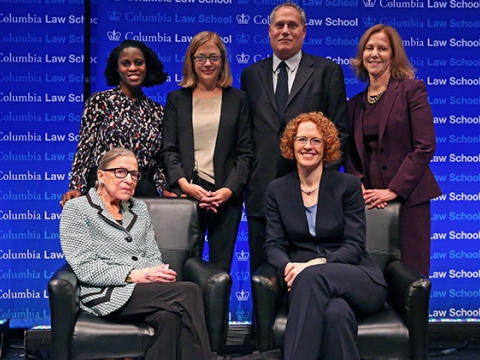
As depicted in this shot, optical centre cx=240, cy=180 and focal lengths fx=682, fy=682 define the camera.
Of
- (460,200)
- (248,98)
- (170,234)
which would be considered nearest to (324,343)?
Result: (170,234)

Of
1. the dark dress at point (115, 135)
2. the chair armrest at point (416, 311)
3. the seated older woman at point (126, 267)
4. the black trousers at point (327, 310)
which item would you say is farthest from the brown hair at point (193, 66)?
the chair armrest at point (416, 311)

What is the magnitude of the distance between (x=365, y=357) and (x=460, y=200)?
2.11m

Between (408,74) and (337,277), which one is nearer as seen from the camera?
(337,277)

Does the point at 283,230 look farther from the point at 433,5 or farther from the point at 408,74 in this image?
the point at 433,5

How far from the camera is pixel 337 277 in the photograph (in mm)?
2963

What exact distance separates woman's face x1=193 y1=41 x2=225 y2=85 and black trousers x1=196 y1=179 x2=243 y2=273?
1.79 feet

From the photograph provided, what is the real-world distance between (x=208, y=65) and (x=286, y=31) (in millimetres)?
441

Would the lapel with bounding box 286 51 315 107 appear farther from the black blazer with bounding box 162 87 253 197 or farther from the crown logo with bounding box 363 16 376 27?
the crown logo with bounding box 363 16 376 27

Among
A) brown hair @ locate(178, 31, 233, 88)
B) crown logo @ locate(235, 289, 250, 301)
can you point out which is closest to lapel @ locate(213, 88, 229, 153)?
brown hair @ locate(178, 31, 233, 88)

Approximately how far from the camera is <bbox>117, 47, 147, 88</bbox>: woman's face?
358cm

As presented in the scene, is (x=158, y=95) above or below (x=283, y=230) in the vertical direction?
above

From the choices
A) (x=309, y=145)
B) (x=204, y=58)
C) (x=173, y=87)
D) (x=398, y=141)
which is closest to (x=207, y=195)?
(x=309, y=145)

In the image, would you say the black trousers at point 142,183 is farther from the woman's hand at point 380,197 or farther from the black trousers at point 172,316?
the woman's hand at point 380,197

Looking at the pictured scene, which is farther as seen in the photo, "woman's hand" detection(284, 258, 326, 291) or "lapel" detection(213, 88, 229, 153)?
"lapel" detection(213, 88, 229, 153)
